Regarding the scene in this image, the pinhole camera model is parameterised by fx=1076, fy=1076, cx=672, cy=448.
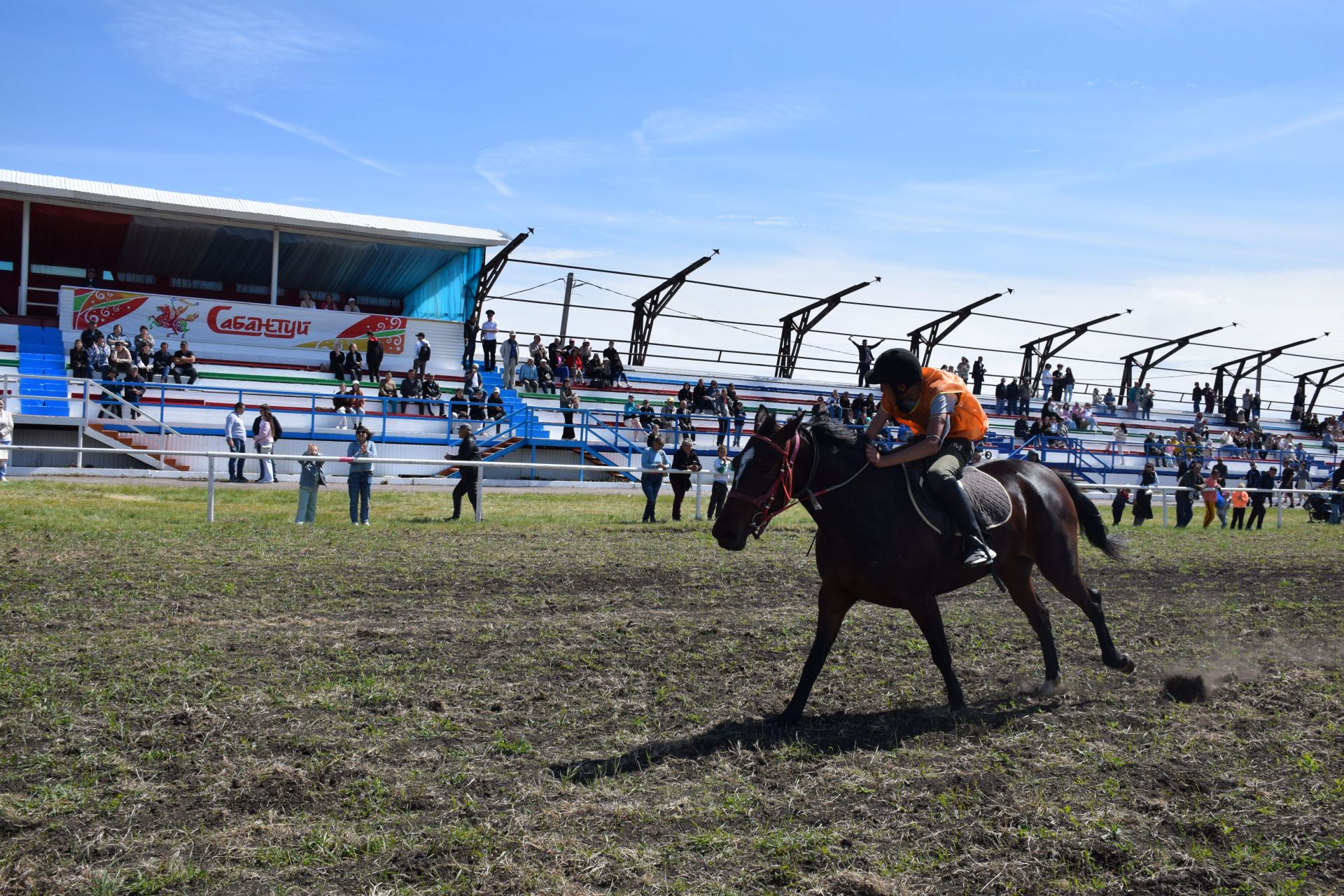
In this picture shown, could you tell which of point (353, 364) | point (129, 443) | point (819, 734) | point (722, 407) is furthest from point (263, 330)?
point (819, 734)

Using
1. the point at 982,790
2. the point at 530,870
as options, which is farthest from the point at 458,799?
the point at 982,790

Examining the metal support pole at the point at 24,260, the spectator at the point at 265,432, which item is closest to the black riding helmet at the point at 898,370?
the spectator at the point at 265,432

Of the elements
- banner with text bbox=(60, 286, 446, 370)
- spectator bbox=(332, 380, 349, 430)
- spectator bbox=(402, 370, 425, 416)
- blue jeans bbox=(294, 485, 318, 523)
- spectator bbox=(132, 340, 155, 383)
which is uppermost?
banner with text bbox=(60, 286, 446, 370)

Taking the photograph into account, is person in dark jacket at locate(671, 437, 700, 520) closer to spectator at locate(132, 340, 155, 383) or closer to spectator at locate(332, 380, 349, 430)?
spectator at locate(332, 380, 349, 430)

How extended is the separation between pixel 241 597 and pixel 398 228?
24.8m

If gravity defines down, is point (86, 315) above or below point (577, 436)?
above

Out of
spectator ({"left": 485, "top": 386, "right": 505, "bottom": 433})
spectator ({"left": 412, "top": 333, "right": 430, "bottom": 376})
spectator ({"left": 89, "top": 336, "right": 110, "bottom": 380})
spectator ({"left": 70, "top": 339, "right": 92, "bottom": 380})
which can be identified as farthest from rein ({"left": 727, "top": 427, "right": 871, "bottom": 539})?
spectator ({"left": 412, "top": 333, "right": 430, "bottom": 376})

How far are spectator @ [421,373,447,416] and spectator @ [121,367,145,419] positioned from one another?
6.77m

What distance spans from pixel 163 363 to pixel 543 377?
10800mm

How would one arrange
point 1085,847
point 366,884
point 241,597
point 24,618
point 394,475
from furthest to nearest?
point 394,475
point 241,597
point 24,618
point 1085,847
point 366,884

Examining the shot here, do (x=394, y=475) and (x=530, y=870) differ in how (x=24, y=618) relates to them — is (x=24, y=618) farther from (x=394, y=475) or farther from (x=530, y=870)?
(x=394, y=475)

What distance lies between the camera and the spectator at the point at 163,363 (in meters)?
26.8

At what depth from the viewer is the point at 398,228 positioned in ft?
109

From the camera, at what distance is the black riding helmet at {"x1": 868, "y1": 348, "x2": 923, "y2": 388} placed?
692cm
